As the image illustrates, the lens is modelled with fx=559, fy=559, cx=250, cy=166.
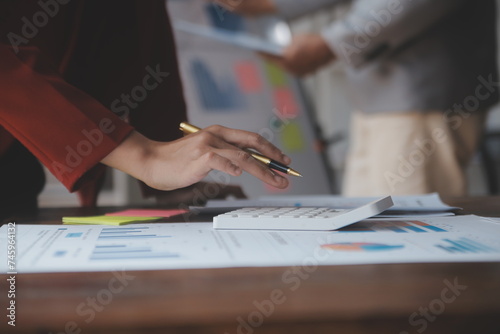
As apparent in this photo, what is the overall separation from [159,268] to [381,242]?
0.60ft

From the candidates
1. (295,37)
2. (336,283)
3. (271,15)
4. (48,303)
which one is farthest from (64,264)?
(271,15)

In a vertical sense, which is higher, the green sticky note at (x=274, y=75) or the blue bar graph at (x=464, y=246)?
the green sticky note at (x=274, y=75)

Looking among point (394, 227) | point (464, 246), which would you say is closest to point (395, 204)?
point (394, 227)

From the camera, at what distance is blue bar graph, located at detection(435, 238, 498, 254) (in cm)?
40

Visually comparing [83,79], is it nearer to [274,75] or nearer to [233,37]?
[233,37]

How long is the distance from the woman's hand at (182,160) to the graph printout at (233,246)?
0.07 metres

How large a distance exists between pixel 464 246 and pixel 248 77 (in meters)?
2.69

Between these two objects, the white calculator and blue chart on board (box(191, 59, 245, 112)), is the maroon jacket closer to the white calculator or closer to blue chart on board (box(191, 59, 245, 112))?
the white calculator

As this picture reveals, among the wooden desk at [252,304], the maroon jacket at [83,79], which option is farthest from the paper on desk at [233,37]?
the wooden desk at [252,304]

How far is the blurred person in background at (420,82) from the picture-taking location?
1.45 metres

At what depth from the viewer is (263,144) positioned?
26.4 inches

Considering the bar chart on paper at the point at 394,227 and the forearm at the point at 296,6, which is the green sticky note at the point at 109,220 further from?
the forearm at the point at 296,6

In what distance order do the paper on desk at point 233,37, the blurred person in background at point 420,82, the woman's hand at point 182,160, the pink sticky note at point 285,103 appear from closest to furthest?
1. the woman's hand at point 182,160
2. the blurred person in background at point 420,82
3. the paper on desk at point 233,37
4. the pink sticky note at point 285,103

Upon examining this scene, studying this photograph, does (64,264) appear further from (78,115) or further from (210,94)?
(210,94)
